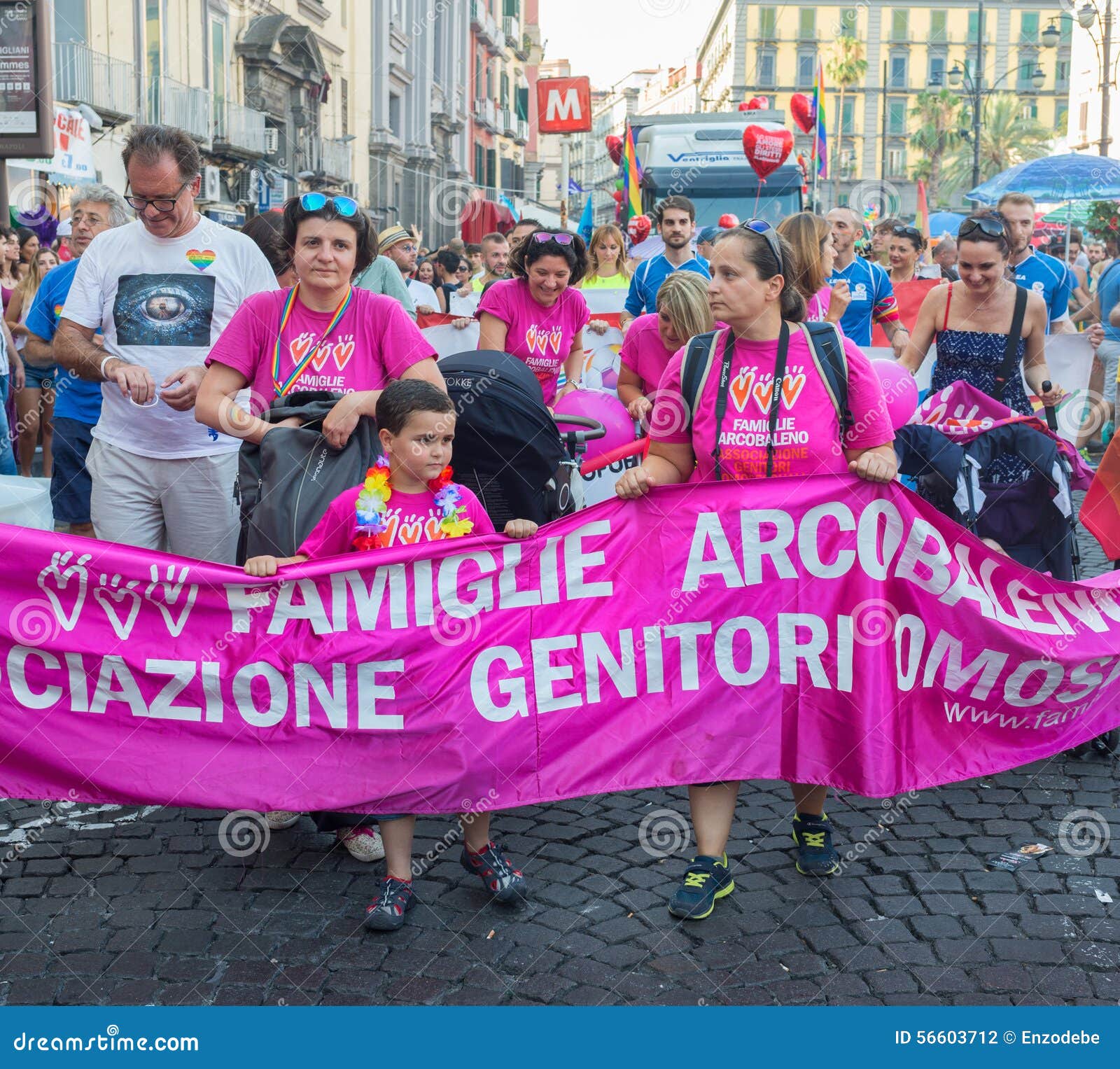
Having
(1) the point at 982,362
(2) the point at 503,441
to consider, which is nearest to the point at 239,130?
(1) the point at 982,362

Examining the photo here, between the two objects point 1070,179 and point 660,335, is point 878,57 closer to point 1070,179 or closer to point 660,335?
point 1070,179

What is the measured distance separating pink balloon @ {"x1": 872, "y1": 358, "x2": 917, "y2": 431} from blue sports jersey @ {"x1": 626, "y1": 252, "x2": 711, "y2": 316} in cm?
197

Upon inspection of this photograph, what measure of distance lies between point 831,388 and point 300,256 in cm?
164

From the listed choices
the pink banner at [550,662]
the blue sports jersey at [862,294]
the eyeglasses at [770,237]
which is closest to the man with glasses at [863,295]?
the blue sports jersey at [862,294]

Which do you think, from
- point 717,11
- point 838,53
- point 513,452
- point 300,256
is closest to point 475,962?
point 513,452

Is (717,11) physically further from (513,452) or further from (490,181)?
(513,452)

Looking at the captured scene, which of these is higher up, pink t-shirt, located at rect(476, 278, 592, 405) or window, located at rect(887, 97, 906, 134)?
window, located at rect(887, 97, 906, 134)

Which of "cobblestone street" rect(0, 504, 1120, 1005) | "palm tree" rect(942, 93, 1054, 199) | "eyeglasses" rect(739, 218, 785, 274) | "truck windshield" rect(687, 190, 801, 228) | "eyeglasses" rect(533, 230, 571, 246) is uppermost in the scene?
"palm tree" rect(942, 93, 1054, 199)

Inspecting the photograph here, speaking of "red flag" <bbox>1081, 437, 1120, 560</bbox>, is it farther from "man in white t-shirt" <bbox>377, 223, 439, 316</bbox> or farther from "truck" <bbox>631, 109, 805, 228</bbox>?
"truck" <bbox>631, 109, 805, 228</bbox>

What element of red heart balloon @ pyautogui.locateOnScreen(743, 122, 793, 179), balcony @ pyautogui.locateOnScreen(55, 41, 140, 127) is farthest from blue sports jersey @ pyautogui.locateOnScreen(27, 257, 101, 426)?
balcony @ pyautogui.locateOnScreen(55, 41, 140, 127)

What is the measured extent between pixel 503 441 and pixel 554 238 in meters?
1.65

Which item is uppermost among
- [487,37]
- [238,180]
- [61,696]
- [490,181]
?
[487,37]

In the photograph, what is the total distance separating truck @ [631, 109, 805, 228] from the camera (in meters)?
17.4

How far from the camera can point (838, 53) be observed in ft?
307
